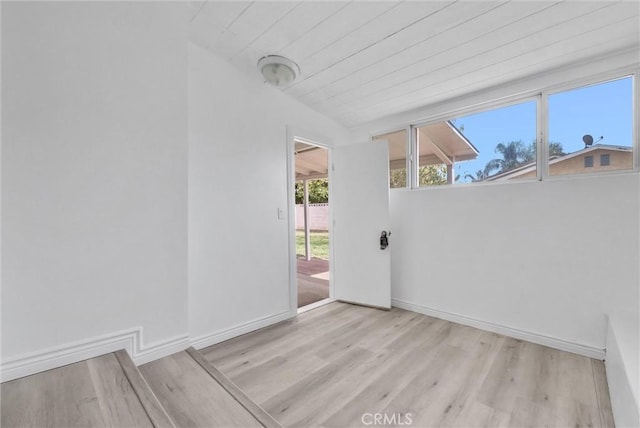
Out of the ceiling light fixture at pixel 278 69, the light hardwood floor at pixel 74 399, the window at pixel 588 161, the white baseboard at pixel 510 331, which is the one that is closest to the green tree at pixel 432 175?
the window at pixel 588 161

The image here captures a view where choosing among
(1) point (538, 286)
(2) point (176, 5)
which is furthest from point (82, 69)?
(1) point (538, 286)

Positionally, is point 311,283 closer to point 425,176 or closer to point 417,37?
point 425,176

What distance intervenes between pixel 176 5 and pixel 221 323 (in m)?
2.35

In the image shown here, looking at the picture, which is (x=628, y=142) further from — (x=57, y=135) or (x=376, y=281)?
(x=57, y=135)

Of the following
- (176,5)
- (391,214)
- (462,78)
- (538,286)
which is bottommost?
(538,286)

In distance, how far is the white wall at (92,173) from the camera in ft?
4.08

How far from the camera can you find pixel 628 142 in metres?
1.92

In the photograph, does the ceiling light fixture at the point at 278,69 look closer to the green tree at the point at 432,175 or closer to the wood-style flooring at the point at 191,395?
the green tree at the point at 432,175

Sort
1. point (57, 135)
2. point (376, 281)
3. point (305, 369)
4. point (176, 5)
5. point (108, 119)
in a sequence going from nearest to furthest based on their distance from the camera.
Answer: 1. point (57, 135)
2. point (108, 119)
3. point (176, 5)
4. point (305, 369)
5. point (376, 281)

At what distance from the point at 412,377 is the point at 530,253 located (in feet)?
4.82

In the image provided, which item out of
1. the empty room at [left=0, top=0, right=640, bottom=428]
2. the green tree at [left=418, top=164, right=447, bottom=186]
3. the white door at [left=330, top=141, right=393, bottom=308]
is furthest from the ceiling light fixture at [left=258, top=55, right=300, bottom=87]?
the green tree at [left=418, top=164, right=447, bottom=186]

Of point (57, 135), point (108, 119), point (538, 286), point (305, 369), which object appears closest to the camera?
point (57, 135)

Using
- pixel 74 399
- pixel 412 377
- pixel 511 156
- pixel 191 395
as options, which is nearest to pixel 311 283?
pixel 412 377

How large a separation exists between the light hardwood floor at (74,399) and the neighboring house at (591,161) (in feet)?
10.1
